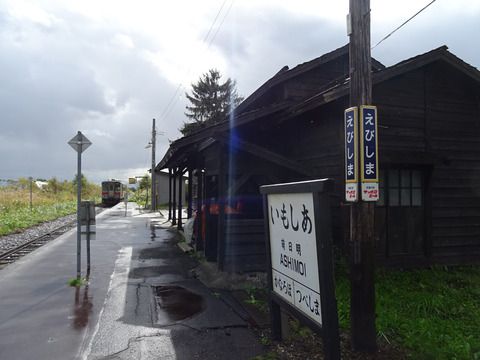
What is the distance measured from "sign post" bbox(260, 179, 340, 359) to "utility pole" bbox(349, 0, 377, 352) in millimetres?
815

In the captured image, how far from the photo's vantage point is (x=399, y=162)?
7.28m

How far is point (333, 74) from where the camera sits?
34.6 feet

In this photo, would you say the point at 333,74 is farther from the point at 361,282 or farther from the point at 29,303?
the point at 29,303

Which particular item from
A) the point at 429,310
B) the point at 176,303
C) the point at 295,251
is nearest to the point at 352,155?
the point at 295,251

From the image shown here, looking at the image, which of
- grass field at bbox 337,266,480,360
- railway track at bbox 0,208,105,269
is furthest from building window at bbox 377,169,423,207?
railway track at bbox 0,208,105,269

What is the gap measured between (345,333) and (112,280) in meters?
4.92

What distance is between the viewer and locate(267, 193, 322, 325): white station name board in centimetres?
310

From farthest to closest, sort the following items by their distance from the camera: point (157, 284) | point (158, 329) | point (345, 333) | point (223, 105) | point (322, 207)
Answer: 1. point (223, 105)
2. point (157, 284)
3. point (158, 329)
4. point (345, 333)
5. point (322, 207)

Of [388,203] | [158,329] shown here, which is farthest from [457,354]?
[388,203]

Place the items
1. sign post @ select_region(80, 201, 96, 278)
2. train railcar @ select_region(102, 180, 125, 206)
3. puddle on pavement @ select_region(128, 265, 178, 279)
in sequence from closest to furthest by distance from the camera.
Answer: sign post @ select_region(80, 201, 96, 278), puddle on pavement @ select_region(128, 265, 178, 279), train railcar @ select_region(102, 180, 125, 206)

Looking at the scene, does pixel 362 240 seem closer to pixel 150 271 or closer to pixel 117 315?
pixel 117 315

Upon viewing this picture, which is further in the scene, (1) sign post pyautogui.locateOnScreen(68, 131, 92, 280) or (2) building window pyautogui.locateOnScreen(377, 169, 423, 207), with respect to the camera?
(2) building window pyautogui.locateOnScreen(377, 169, 423, 207)

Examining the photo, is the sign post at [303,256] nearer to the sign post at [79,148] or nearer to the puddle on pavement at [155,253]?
the sign post at [79,148]

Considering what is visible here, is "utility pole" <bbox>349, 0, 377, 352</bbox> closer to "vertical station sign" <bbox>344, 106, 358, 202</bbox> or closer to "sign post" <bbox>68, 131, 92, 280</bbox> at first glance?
"vertical station sign" <bbox>344, 106, 358, 202</bbox>
